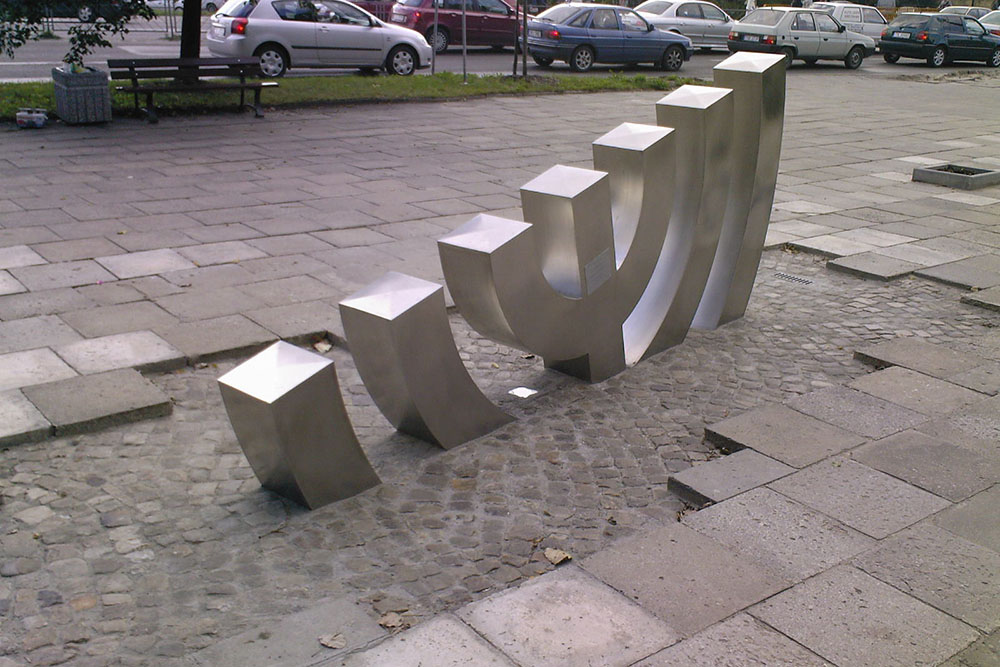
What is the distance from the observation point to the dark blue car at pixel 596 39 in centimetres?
2177

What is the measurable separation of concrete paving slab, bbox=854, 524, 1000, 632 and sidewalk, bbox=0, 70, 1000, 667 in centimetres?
1

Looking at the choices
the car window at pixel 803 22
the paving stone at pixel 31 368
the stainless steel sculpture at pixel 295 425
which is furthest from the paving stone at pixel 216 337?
the car window at pixel 803 22

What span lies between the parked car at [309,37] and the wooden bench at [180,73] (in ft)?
11.3

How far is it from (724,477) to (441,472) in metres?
1.23

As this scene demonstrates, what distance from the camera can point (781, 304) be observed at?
22.3 ft

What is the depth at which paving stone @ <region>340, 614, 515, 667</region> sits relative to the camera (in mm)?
2914

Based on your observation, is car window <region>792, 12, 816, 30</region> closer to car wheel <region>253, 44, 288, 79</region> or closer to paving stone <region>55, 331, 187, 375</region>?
car wheel <region>253, 44, 288, 79</region>

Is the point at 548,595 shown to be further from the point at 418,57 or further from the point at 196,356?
the point at 418,57

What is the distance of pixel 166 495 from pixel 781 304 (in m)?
4.45

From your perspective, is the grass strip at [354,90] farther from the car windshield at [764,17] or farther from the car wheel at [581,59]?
the car windshield at [764,17]

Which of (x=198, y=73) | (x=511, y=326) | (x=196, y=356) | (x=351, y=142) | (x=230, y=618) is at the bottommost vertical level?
(x=230, y=618)

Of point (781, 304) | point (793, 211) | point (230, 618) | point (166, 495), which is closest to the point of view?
point (230, 618)

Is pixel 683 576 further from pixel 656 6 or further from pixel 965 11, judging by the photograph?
pixel 965 11

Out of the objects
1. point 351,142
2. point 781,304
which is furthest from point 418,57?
point 781,304
